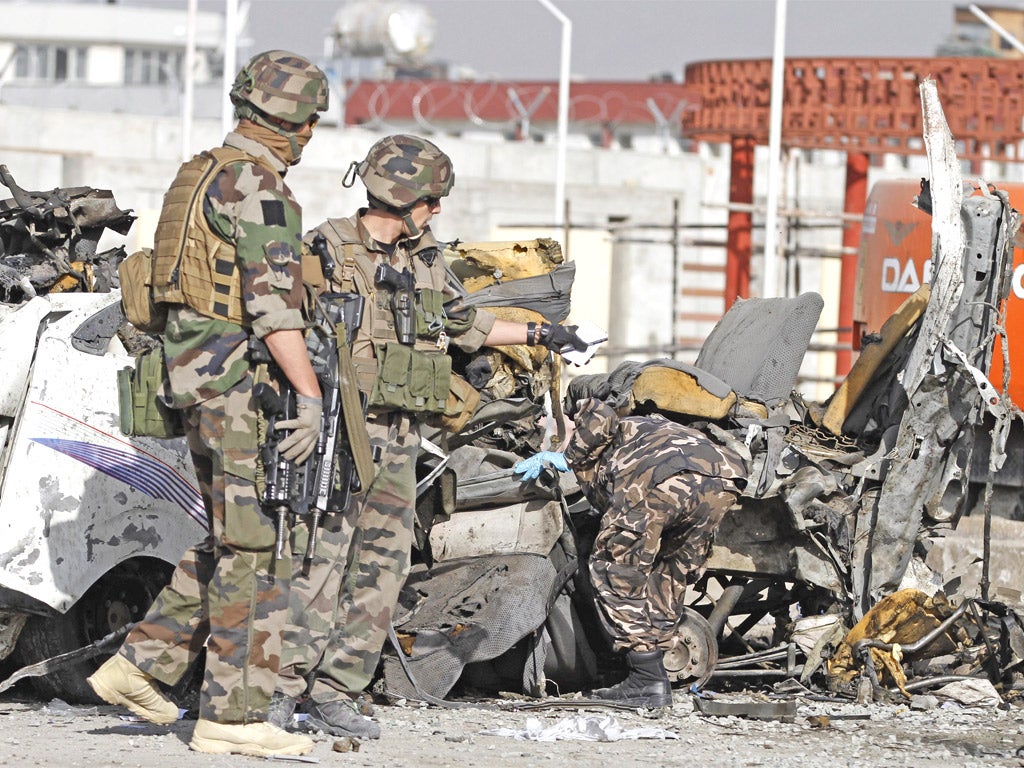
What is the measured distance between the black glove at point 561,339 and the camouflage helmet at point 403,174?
0.57m

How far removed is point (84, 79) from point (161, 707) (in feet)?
195

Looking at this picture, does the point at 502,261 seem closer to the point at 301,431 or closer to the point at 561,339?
the point at 561,339

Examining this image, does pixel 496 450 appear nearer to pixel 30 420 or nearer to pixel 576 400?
pixel 576 400

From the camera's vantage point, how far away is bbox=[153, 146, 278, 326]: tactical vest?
15.8ft

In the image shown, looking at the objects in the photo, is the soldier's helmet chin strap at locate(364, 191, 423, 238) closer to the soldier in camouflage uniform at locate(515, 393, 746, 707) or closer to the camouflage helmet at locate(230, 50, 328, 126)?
the camouflage helmet at locate(230, 50, 328, 126)

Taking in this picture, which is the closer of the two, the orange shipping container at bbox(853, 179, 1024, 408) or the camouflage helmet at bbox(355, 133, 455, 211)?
the camouflage helmet at bbox(355, 133, 455, 211)

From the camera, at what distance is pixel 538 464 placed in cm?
616

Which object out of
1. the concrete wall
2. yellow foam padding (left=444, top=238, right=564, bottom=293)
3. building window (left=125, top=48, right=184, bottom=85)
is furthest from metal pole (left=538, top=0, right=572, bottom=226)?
building window (left=125, top=48, right=184, bottom=85)

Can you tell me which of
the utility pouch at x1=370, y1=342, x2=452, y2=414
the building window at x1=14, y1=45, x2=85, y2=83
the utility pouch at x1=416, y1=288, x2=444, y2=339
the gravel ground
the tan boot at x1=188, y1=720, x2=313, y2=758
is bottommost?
the gravel ground

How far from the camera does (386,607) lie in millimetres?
5465

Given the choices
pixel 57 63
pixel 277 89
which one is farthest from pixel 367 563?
pixel 57 63

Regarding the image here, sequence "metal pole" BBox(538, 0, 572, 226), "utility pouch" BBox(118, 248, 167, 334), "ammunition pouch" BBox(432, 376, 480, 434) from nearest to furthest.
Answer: "utility pouch" BBox(118, 248, 167, 334) → "ammunition pouch" BBox(432, 376, 480, 434) → "metal pole" BBox(538, 0, 572, 226)

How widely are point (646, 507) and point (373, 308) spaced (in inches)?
46.2

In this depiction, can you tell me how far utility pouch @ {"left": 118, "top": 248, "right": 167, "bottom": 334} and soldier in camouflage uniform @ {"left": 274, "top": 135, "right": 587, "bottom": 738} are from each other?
59cm
